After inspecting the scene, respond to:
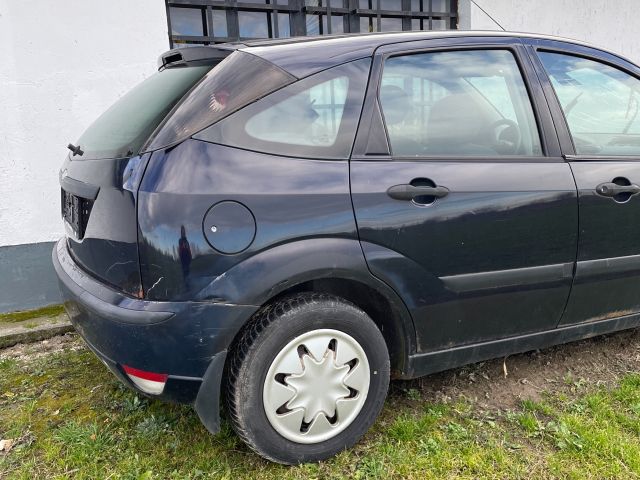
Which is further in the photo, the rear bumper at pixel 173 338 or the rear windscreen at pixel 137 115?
the rear windscreen at pixel 137 115

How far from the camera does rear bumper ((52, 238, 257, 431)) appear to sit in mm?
1815

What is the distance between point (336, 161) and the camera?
2.00m

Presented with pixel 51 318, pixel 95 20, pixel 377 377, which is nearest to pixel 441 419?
pixel 377 377

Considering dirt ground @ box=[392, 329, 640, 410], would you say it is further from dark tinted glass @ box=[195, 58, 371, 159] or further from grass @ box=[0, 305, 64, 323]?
grass @ box=[0, 305, 64, 323]

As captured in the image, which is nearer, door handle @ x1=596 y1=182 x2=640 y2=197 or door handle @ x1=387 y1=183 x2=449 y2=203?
door handle @ x1=387 y1=183 x2=449 y2=203

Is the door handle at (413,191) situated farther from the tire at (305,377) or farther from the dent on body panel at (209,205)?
the tire at (305,377)

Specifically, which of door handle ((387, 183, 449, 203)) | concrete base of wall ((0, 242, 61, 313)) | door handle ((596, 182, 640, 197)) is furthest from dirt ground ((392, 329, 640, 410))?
concrete base of wall ((0, 242, 61, 313))

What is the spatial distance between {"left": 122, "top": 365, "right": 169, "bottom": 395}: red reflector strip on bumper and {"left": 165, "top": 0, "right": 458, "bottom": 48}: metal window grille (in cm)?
291

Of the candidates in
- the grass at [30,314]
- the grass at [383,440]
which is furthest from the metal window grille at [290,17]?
the grass at [383,440]

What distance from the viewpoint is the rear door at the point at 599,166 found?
2.43m

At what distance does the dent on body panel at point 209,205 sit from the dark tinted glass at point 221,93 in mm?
77

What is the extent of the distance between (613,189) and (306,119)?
4.93 feet

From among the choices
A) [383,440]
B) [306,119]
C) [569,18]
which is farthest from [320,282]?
[569,18]

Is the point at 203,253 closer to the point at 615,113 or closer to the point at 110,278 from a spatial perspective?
the point at 110,278
